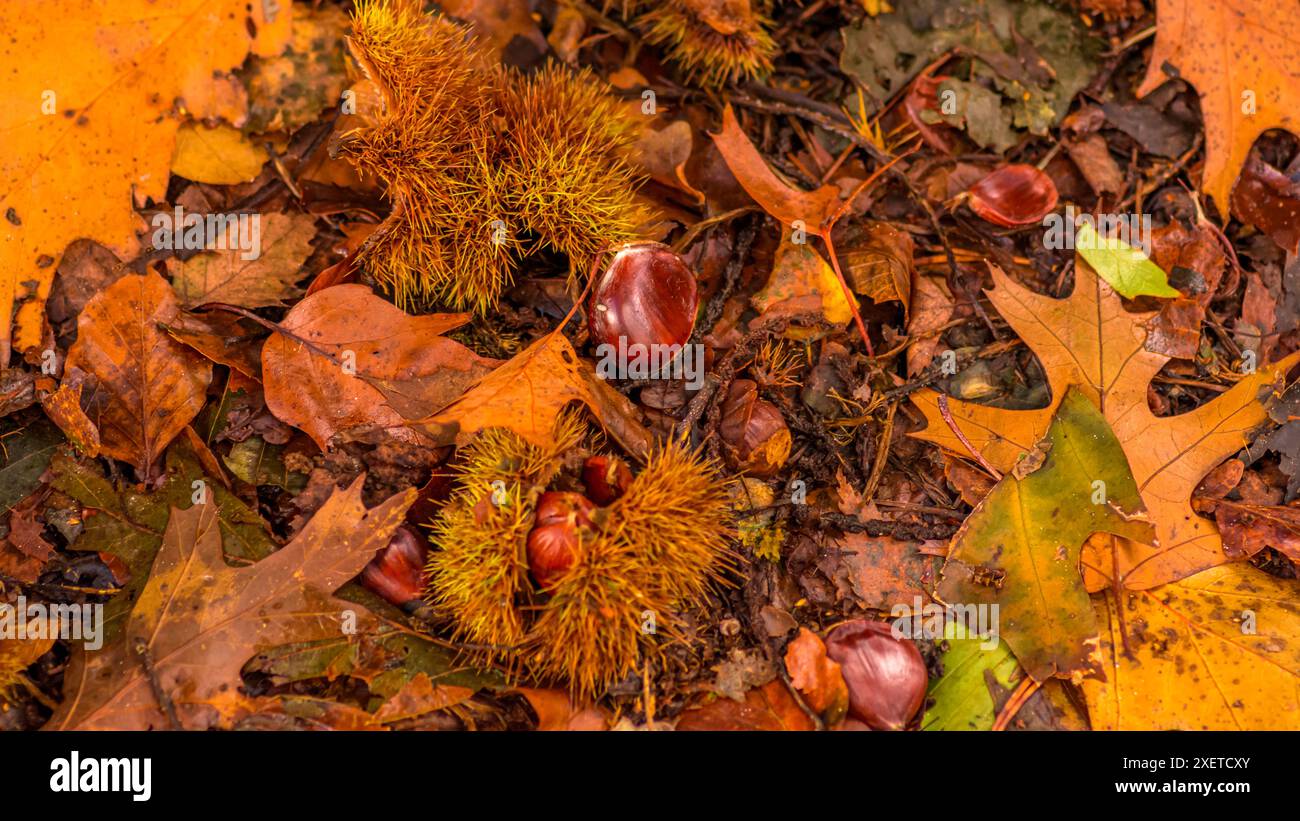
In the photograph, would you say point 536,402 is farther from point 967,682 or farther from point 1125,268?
point 1125,268

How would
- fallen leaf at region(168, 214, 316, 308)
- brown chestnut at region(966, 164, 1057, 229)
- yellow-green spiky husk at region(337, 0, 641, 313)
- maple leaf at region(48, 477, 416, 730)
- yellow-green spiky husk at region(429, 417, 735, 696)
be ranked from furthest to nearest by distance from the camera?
brown chestnut at region(966, 164, 1057, 229), fallen leaf at region(168, 214, 316, 308), yellow-green spiky husk at region(337, 0, 641, 313), maple leaf at region(48, 477, 416, 730), yellow-green spiky husk at region(429, 417, 735, 696)

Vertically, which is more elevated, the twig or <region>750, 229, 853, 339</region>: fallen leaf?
<region>750, 229, 853, 339</region>: fallen leaf

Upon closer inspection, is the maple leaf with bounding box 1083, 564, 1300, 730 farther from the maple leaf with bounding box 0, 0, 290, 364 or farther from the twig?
the maple leaf with bounding box 0, 0, 290, 364

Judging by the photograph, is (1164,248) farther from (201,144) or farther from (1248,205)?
(201,144)

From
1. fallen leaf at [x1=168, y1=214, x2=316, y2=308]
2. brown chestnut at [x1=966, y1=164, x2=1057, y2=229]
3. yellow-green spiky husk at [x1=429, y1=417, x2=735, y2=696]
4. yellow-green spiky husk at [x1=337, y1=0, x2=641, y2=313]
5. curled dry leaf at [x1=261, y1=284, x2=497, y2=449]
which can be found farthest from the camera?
brown chestnut at [x1=966, y1=164, x2=1057, y2=229]

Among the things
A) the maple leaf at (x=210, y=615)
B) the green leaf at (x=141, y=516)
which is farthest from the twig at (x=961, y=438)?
the green leaf at (x=141, y=516)

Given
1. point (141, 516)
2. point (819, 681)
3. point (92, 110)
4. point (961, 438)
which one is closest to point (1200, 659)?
point (961, 438)

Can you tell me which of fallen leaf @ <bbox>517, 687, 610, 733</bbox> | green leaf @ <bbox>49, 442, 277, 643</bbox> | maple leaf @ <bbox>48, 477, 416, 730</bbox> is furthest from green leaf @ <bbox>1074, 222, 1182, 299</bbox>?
green leaf @ <bbox>49, 442, 277, 643</bbox>
